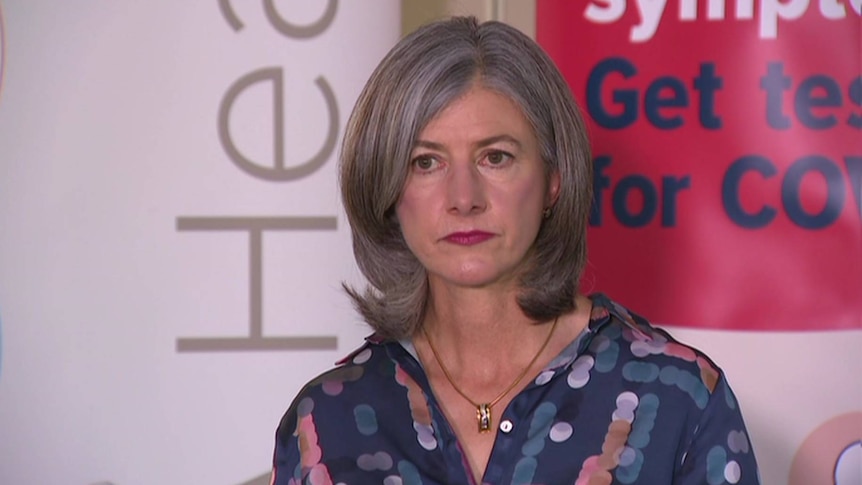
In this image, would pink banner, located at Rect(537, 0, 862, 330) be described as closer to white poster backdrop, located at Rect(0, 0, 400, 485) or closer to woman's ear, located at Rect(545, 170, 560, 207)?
white poster backdrop, located at Rect(0, 0, 400, 485)

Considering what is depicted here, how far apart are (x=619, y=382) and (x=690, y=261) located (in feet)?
2.05

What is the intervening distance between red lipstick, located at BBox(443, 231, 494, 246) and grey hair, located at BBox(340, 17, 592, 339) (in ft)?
0.35

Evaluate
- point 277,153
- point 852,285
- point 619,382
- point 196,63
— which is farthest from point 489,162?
point 852,285

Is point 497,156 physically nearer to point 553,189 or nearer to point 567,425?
point 553,189

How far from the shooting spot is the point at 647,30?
7.08 ft

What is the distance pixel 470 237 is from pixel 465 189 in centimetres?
7

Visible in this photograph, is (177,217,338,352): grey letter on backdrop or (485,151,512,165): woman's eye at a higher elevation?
(485,151,512,165): woman's eye

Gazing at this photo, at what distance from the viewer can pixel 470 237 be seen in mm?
1540

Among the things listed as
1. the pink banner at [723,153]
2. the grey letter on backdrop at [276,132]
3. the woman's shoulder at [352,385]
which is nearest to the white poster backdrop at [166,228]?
the grey letter on backdrop at [276,132]

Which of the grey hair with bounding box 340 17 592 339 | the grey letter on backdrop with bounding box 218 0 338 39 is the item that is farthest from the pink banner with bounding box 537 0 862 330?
the grey hair with bounding box 340 17 592 339

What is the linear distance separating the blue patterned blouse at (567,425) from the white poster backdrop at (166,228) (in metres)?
0.37

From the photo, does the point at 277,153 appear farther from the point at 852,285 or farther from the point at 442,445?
the point at 852,285

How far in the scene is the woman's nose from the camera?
1.51 meters

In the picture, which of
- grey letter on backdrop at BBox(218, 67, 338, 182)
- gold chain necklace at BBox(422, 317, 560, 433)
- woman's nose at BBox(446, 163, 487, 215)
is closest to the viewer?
woman's nose at BBox(446, 163, 487, 215)
